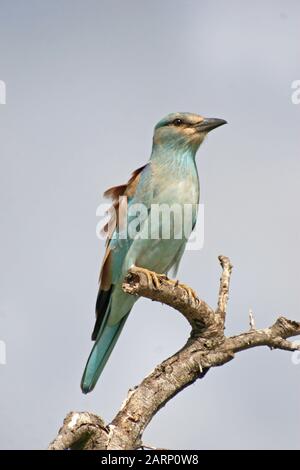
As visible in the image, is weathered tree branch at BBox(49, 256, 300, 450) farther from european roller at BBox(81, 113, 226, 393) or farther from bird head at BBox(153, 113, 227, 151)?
bird head at BBox(153, 113, 227, 151)

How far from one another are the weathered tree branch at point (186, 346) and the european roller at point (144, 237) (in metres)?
1.13

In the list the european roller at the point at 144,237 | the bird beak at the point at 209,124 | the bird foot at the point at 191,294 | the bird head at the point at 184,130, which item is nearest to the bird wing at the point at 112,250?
the european roller at the point at 144,237

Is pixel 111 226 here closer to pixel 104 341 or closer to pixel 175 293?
pixel 104 341

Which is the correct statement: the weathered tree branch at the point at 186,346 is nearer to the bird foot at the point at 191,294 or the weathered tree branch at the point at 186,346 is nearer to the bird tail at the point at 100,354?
the bird foot at the point at 191,294

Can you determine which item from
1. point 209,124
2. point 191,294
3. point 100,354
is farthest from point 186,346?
point 209,124

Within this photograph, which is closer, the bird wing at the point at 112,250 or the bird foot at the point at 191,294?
the bird foot at the point at 191,294

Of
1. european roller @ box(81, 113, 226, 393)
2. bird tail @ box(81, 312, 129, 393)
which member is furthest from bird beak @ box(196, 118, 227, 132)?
bird tail @ box(81, 312, 129, 393)

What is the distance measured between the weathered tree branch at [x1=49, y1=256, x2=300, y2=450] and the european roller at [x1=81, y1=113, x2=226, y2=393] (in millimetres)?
1132

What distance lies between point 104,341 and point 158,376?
2265 mm

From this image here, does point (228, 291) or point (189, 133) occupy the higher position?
point (189, 133)

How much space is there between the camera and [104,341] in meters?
8.16

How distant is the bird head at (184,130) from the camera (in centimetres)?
842

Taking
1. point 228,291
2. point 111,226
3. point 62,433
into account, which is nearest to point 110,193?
point 111,226

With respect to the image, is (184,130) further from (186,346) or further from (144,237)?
(186,346)
